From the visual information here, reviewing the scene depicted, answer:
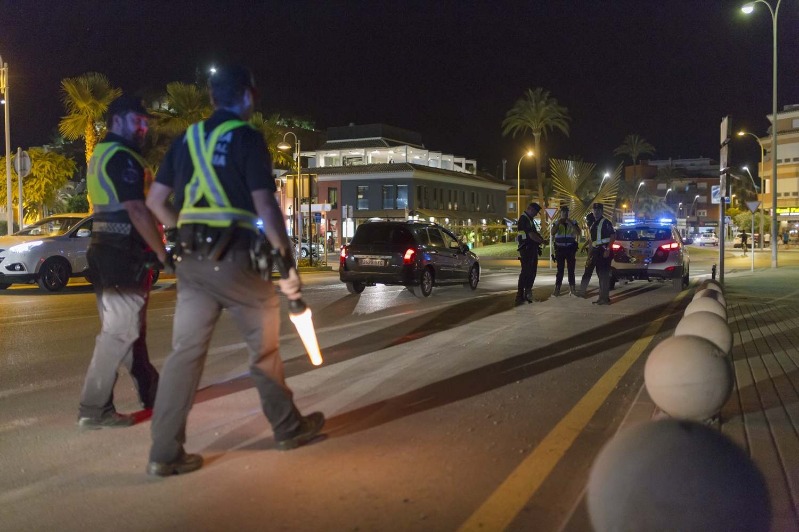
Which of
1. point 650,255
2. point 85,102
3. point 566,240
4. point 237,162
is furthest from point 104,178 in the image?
point 85,102

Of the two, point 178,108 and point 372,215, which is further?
point 372,215

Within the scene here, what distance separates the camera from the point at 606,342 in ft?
30.6

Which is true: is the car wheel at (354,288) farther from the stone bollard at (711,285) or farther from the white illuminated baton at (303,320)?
the white illuminated baton at (303,320)

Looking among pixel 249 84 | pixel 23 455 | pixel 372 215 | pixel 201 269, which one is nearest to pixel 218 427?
pixel 23 455

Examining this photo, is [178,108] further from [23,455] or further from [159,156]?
[23,455]

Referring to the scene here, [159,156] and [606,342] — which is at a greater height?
[159,156]

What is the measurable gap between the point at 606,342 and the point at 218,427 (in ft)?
18.4

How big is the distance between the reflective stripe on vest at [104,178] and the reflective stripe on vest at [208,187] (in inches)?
37.9

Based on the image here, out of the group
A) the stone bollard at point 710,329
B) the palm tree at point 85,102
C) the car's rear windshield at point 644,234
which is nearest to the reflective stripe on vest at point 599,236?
the car's rear windshield at point 644,234

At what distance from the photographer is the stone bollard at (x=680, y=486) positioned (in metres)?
2.61

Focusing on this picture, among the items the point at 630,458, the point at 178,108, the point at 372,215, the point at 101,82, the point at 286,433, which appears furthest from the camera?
the point at 372,215

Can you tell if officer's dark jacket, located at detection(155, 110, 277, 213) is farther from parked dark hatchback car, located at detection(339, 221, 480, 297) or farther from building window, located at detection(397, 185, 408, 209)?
building window, located at detection(397, 185, 408, 209)

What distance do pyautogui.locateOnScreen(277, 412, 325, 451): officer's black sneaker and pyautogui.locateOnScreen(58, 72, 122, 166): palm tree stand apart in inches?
1078

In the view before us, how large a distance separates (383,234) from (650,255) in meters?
6.06
